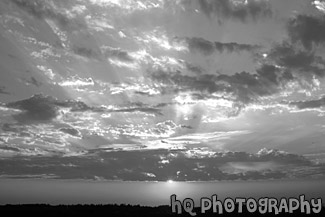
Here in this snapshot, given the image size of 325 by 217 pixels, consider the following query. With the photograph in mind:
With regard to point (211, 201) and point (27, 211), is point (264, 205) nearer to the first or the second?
point (211, 201)

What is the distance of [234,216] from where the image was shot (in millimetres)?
58719

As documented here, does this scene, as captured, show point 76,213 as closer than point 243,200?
No

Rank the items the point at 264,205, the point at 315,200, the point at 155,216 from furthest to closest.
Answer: the point at 155,216
the point at 315,200
the point at 264,205

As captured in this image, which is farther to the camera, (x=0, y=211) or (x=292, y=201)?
(x=0, y=211)

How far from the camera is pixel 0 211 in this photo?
59.2 meters

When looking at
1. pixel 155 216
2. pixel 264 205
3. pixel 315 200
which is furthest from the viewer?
pixel 155 216

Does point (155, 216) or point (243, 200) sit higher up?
point (243, 200)

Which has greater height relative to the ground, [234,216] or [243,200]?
[243,200]

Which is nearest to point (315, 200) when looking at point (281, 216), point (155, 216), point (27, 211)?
point (281, 216)

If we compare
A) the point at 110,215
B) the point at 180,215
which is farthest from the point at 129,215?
the point at 180,215

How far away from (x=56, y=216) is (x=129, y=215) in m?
12.4

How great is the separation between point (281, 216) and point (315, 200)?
10.5 metres

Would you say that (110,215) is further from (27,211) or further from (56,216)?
(27,211)

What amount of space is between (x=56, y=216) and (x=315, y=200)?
41.6 metres
